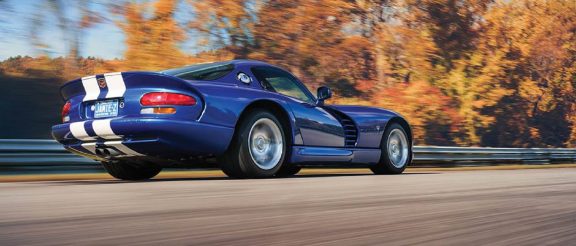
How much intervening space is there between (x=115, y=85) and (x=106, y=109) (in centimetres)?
25

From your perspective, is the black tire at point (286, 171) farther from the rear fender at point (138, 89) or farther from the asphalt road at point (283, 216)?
the asphalt road at point (283, 216)

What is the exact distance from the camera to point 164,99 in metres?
6.29

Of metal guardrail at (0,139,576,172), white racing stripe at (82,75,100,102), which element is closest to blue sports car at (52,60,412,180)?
white racing stripe at (82,75,100,102)

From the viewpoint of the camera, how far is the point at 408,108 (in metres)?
20.5

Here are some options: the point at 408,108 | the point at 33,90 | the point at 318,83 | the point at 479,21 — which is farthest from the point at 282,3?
the point at 479,21

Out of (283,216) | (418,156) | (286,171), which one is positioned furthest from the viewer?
(418,156)

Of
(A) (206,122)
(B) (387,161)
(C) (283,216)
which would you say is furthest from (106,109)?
(B) (387,161)

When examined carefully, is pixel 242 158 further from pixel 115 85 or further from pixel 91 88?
pixel 91 88

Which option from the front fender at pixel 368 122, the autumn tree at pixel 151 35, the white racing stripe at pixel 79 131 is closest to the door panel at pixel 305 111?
the front fender at pixel 368 122

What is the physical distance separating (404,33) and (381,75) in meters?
1.60

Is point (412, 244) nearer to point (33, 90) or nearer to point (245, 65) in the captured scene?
point (245, 65)

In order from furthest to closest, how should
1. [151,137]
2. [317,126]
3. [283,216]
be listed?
[317,126] < [151,137] < [283,216]

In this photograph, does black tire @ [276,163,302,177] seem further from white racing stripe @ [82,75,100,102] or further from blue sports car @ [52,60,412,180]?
white racing stripe @ [82,75,100,102]

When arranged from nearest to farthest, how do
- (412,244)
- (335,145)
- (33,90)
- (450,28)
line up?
(412,244) < (335,145) < (33,90) < (450,28)
